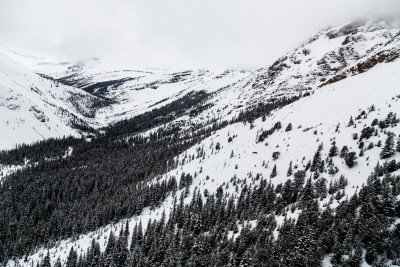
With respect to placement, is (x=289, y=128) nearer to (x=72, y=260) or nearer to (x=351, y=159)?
(x=351, y=159)

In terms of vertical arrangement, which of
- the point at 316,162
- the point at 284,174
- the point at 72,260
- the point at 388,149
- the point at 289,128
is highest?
the point at 289,128

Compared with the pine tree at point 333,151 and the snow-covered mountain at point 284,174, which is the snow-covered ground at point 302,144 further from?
the pine tree at point 333,151

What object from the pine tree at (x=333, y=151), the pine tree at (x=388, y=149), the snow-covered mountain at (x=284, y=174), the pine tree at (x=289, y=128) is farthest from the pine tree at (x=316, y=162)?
the pine tree at (x=289, y=128)

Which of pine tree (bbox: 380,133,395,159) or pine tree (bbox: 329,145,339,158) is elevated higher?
pine tree (bbox: 380,133,395,159)

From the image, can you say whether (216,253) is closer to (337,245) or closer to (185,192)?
(337,245)

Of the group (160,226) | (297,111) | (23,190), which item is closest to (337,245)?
(160,226)

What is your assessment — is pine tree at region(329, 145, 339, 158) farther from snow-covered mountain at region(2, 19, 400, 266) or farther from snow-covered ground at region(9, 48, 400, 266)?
snow-covered ground at region(9, 48, 400, 266)

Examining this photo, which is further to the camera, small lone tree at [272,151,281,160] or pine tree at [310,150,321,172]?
small lone tree at [272,151,281,160]

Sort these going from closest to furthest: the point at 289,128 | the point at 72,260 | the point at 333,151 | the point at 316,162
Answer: the point at 72,260
the point at 333,151
the point at 316,162
the point at 289,128

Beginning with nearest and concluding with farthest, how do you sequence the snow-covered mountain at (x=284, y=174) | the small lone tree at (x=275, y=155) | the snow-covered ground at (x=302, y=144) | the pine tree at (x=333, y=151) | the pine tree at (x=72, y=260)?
the snow-covered mountain at (x=284, y=174), the pine tree at (x=72, y=260), the pine tree at (x=333, y=151), the snow-covered ground at (x=302, y=144), the small lone tree at (x=275, y=155)

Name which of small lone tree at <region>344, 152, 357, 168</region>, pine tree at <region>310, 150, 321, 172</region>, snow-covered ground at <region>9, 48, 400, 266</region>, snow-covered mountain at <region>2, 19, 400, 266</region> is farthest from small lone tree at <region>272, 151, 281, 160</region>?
small lone tree at <region>344, 152, 357, 168</region>

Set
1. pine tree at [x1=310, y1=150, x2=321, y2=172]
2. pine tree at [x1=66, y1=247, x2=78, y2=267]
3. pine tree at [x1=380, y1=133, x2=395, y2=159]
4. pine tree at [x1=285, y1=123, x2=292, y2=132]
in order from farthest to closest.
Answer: pine tree at [x1=285, y1=123, x2=292, y2=132], pine tree at [x1=310, y1=150, x2=321, y2=172], pine tree at [x1=66, y1=247, x2=78, y2=267], pine tree at [x1=380, y1=133, x2=395, y2=159]

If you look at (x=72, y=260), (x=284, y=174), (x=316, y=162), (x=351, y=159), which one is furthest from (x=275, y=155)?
(x=72, y=260)

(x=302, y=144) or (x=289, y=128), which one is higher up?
(x=289, y=128)
